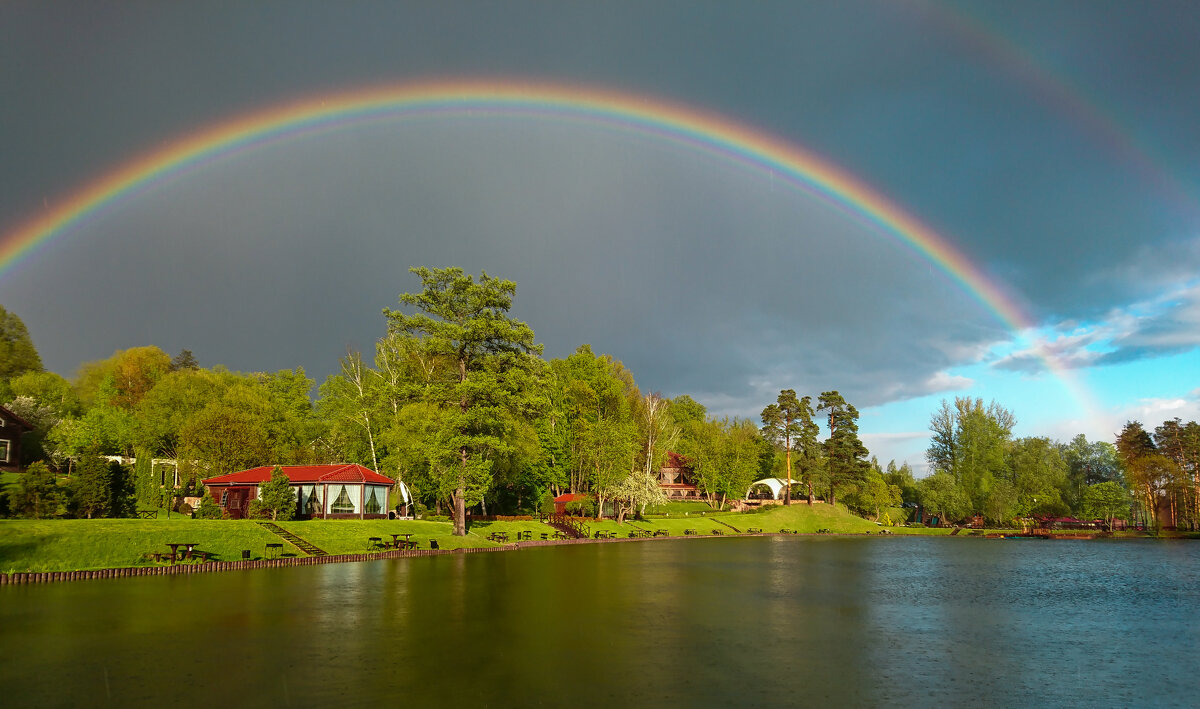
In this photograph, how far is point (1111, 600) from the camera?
2845cm

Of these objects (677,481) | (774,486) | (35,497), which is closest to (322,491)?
(35,497)

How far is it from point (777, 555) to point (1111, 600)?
899 inches

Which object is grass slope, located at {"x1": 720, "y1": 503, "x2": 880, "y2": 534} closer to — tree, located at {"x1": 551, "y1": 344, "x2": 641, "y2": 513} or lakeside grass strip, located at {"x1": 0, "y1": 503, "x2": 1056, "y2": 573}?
tree, located at {"x1": 551, "y1": 344, "x2": 641, "y2": 513}

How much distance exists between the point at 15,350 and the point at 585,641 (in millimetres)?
97277

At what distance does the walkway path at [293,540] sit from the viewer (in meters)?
39.3

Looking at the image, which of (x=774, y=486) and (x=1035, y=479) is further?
(x=774, y=486)

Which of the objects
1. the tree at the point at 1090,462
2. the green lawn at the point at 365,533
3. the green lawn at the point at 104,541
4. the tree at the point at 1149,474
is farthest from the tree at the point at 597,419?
the tree at the point at 1090,462

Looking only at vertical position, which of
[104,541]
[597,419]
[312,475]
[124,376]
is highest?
[124,376]

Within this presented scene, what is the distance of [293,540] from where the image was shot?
133 ft

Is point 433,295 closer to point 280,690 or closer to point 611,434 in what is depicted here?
point 611,434

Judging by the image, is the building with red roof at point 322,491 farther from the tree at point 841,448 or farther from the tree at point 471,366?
the tree at point 841,448

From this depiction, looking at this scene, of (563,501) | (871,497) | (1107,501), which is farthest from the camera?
(871,497)

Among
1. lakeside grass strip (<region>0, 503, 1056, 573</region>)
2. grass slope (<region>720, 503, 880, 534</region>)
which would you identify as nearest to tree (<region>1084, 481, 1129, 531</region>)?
grass slope (<region>720, 503, 880, 534</region>)

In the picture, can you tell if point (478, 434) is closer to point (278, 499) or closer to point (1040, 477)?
point (278, 499)
